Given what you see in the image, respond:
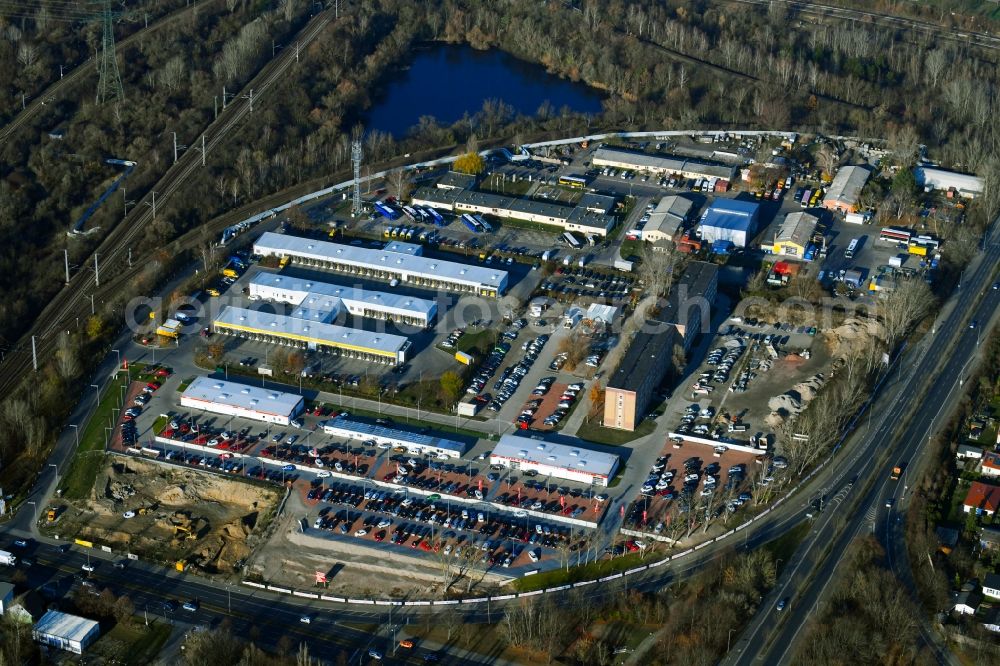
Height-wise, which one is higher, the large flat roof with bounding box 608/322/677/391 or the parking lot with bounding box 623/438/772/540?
the large flat roof with bounding box 608/322/677/391

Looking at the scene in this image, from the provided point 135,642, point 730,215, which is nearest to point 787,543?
point 135,642

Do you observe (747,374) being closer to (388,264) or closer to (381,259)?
(388,264)

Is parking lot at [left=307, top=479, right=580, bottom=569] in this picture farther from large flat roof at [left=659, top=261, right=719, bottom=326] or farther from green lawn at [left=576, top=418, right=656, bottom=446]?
large flat roof at [left=659, top=261, right=719, bottom=326]

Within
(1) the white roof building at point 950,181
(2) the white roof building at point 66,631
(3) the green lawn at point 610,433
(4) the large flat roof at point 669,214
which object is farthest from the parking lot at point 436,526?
(1) the white roof building at point 950,181

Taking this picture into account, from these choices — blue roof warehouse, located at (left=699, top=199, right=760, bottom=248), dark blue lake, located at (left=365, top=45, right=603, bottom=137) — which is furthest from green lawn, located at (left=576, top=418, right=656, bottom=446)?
dark blue lake, located at (left=365, top=45, right=603, bottom=137)

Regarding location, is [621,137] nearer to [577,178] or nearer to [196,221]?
[577,178]

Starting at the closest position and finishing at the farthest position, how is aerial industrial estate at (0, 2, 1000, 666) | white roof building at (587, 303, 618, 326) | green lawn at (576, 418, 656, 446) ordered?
1. aerial industrial estate at (0, 2, 1000, 666)
2. green lawn at (576, 418, 656, 446)
3. white roof building at (587, 303, 618, 326)

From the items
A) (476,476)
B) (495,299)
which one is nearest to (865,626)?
(476,476)
